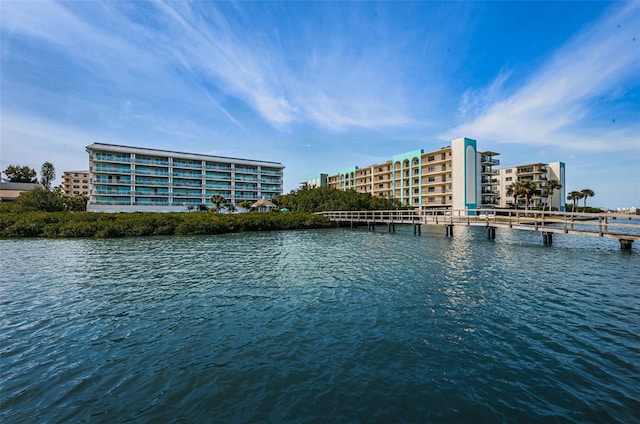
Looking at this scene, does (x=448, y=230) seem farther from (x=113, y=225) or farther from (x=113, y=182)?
(x=113, y=182)

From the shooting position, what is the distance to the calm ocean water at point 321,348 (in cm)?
490

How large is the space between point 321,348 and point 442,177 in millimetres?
66269

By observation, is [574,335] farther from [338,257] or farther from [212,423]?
[338,257]

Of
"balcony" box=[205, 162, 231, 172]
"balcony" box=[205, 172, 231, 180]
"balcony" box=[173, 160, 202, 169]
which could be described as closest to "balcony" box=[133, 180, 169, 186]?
"balcony" box=[173, 160, 202, 169]

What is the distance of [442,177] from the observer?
66312mm

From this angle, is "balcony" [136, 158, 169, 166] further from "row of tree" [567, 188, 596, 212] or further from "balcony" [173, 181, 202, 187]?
"row of tree" [567, 188, 596, 212]

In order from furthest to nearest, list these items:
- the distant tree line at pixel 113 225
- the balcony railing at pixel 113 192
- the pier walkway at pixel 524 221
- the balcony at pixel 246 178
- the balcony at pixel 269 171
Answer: the balcony at pixel 269 171, the balcony at pixel 246 178, the balcony railing at pixel 113 192, the distant tree line at pixel 113 225, the pier walkway at pixel 524 221

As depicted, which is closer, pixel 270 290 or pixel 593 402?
pixel 593 402

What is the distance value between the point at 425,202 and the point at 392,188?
11394 millimetres

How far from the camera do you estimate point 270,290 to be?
11.9m

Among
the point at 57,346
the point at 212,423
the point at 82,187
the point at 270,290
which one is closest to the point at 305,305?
the point at 270,290

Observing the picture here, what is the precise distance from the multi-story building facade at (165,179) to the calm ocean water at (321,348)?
6104cm

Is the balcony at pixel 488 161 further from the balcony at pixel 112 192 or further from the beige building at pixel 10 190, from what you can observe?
the beige building at pixel 10 190

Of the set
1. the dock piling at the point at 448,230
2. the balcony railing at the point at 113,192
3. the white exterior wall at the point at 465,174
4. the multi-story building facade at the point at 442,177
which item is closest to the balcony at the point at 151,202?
the balcony railing at the point at 113,192
